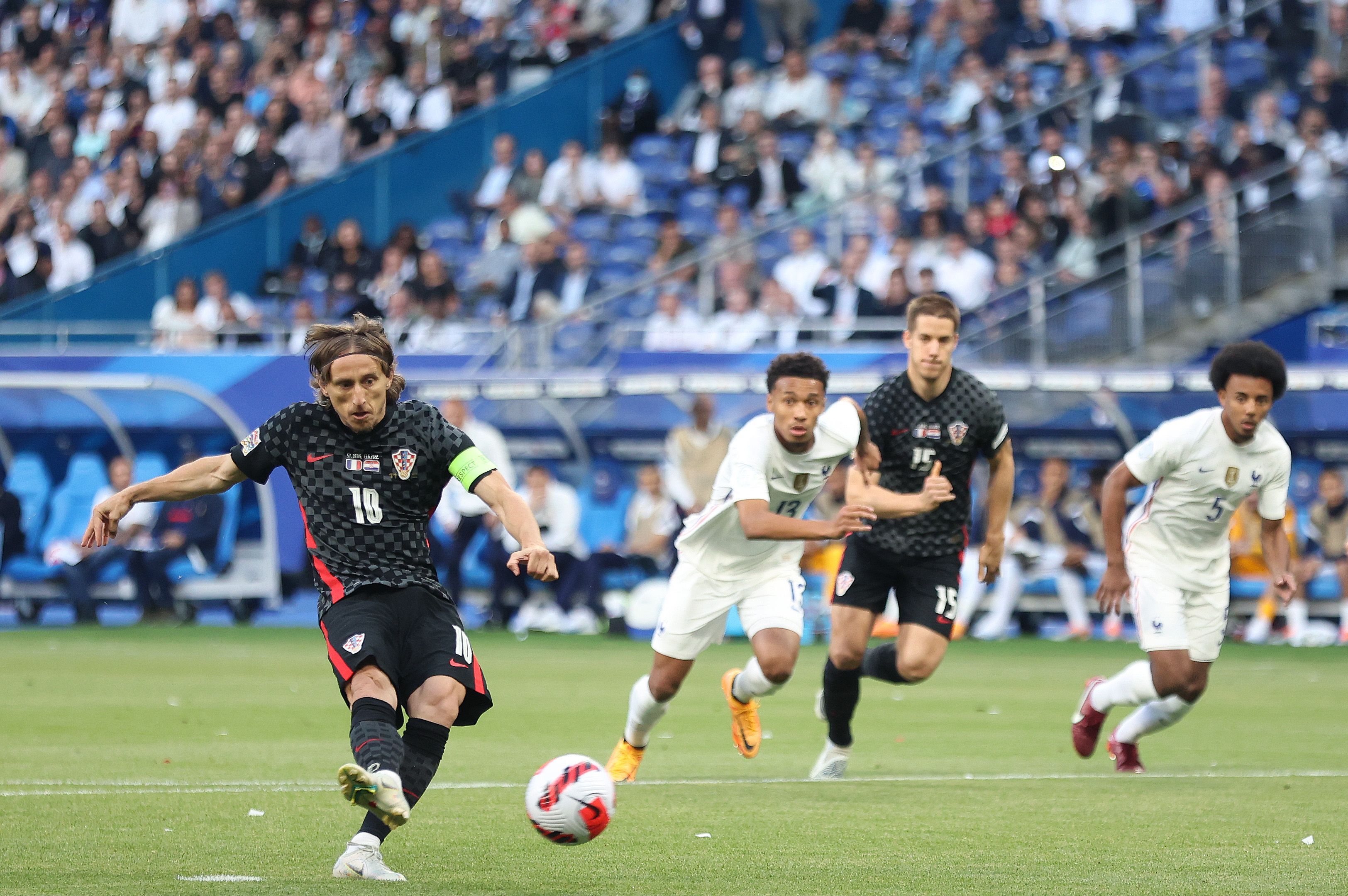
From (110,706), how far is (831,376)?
850cm

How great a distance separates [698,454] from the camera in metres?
19.1

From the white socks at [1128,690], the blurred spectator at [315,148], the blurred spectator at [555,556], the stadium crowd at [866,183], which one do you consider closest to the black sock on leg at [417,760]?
the white socks at [1128,690]

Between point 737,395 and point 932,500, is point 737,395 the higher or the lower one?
the higher one

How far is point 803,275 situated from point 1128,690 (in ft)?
35.4

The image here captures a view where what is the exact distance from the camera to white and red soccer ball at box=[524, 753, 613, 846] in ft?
20.6

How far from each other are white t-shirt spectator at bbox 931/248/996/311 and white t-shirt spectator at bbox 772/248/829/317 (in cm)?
118

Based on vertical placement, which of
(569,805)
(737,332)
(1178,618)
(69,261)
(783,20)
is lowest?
(569,805)

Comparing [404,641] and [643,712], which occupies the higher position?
[404,641]

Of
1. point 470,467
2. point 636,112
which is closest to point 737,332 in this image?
point 636,112

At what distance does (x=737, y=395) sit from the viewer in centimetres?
1894

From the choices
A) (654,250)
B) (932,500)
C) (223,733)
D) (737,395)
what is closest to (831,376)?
(737,395)

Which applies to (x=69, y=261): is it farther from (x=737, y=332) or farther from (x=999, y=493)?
(x=999, y=493)

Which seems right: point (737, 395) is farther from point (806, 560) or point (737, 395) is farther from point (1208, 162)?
point (1208, 162)

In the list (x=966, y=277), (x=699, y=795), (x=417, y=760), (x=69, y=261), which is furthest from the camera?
(x=69, y=261)
